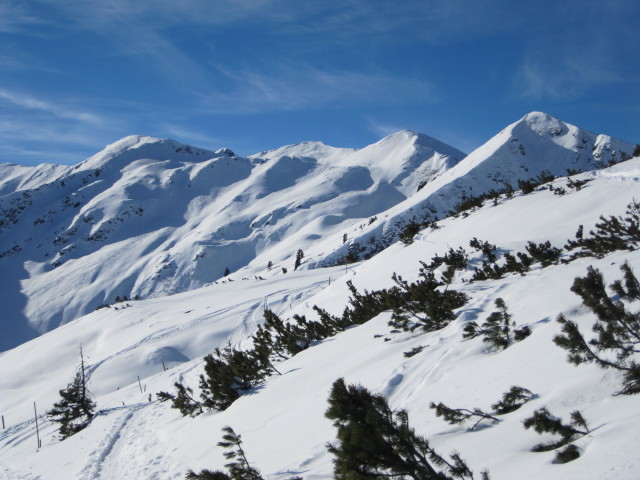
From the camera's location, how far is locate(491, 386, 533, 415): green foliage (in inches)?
157

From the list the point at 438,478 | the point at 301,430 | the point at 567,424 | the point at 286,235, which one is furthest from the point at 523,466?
the point at 286,235

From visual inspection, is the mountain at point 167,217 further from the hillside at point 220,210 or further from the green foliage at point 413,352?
the green foliage at point 413,352

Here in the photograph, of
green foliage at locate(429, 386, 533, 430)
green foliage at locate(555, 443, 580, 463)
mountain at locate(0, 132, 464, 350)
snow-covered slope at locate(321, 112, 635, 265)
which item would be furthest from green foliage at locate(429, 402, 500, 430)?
mountain at locate(0, 132, 464, 350)

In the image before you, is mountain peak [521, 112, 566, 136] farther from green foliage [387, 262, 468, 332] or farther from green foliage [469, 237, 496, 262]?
green foliage [387, 262, 468, 332]

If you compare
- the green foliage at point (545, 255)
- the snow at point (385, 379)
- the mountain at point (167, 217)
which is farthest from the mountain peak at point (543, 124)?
the green foliage at point (545, 255)

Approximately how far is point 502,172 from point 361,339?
3460 inches

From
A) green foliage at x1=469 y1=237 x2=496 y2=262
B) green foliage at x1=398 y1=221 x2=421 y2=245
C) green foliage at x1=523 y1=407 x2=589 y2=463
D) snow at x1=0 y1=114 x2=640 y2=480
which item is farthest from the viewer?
green foliage at x1=398 y1=221 x2=421 y2=245

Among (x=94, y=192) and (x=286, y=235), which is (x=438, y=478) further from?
(x=94, y=192)

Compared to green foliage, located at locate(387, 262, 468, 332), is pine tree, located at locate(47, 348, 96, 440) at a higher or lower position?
higher

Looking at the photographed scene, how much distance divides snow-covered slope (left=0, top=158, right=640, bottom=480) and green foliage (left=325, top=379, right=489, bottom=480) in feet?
2.46

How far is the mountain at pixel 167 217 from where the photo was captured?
108188 mm

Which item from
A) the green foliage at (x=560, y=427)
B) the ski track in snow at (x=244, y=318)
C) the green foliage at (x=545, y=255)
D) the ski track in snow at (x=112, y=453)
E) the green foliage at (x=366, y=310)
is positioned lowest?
the green foliage at (x=560, y=427)

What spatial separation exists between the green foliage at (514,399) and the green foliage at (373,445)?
5.01 feet

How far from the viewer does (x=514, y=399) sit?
13.1 feet
